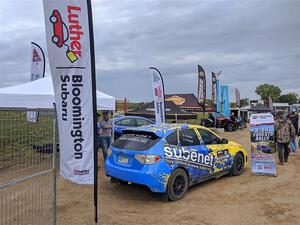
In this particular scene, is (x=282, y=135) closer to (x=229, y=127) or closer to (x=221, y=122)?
(x=229, y=127)

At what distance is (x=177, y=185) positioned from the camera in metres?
6.80

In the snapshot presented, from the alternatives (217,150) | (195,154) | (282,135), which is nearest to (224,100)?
(282,135)

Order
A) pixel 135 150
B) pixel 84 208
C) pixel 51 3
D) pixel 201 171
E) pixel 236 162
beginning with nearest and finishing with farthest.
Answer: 1. pixel 51 3
2. pixel 84 208
3. pixel 135 150
4. pixel 201 171
5. pixel 236 162

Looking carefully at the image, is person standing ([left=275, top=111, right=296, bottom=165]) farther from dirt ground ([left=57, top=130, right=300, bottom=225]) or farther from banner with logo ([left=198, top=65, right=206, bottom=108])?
banner with logo ([left=198, top=65, right=206, bottom=108])

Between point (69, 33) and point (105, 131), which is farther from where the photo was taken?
point (105, 131)

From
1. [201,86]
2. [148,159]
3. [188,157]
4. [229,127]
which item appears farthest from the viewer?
[229,127]

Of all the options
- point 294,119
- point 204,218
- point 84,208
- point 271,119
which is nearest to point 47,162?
point 84,208

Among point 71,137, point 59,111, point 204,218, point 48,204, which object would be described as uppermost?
point 59,111

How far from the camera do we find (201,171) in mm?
7438

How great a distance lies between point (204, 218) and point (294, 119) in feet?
34.4

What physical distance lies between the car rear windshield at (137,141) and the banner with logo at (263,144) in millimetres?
3919

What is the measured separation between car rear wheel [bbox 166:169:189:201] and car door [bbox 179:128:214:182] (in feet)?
0.91

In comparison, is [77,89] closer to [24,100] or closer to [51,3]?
[51,3]

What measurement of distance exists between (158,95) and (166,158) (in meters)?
6.49
